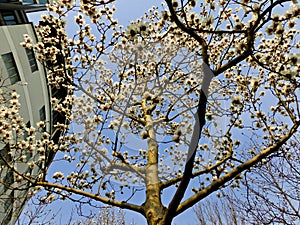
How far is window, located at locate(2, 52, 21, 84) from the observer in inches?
542

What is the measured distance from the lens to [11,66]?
14172 mm

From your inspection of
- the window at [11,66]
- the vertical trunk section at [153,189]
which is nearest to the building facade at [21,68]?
the window at [11,66]

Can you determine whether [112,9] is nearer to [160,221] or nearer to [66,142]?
[66,142]

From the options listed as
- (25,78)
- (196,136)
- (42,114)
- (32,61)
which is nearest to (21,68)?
(25,78)

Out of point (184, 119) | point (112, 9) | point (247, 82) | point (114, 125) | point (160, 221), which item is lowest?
point (160, 221)

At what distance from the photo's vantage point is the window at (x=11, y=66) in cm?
1377

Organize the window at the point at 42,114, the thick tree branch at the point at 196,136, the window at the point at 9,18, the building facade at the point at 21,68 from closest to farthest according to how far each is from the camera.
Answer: the thick tree branch at the point at 196,136 < the building facade at the point at 21,68 < the window at the point at 9,18 < the window at the point at 42,114

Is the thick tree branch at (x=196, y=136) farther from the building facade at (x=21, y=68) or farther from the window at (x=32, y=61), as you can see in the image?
the window at (x=32, y=61)

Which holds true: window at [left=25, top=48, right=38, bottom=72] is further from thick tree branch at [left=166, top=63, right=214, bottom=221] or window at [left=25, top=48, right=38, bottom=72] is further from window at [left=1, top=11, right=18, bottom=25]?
thick tree branch at [left=166, top=63, right=214, bottom=221]

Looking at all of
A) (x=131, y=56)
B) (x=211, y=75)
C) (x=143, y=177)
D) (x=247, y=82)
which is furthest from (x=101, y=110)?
(x=247, y=82)

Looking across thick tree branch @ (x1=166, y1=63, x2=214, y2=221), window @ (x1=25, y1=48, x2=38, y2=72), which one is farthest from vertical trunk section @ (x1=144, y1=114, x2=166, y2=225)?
window @ (x1=25, y1=48, x2=38, y2=72)

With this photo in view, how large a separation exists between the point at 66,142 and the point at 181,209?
129 inches

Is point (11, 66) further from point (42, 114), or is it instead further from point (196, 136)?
point (196, 136)

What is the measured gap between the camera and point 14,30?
47.6ft
